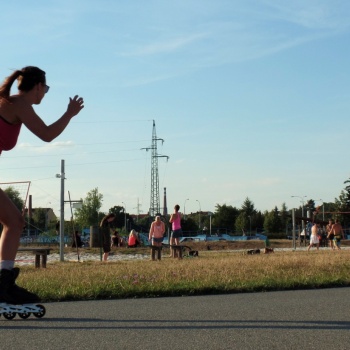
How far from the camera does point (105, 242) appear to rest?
22.2 m

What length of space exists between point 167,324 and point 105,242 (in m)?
16.9

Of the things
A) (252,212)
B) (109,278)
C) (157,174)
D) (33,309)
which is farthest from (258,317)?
(252,212)

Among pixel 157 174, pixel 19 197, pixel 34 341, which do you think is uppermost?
pixel 157 174

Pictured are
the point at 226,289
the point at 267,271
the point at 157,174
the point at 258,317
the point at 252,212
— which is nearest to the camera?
the point at 258,317

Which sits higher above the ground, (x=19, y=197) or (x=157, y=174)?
(x=157, y=174)

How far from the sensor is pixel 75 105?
221 inches

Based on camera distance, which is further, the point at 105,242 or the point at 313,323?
the point at 105,242

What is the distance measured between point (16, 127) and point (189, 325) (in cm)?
201

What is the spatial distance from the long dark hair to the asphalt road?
6.13ft

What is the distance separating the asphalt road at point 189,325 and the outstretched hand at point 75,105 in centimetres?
169

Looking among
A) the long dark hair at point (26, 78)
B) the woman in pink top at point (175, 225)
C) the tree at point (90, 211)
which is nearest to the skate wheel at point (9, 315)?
the long dark hair at point (26, 78)

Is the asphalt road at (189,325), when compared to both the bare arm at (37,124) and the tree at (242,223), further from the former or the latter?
the tree at (242,223)

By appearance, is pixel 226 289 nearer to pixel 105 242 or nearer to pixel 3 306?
pixel 3 306

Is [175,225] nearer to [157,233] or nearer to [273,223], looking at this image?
[157,233]
